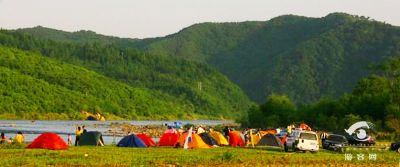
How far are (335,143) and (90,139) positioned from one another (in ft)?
56.9

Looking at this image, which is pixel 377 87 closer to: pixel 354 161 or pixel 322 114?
pixel 322 114

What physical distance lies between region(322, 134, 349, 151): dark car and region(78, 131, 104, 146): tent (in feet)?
53.0

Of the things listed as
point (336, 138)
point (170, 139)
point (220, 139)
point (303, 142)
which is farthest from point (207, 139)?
point (336, 138)

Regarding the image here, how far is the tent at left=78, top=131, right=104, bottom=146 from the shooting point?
1900 inches

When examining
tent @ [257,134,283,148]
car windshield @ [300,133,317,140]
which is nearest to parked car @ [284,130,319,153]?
car windshield @ [300,133,317,140]

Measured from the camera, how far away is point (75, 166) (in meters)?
29.8

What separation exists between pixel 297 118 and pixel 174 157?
295ft

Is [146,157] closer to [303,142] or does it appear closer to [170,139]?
[303,142]

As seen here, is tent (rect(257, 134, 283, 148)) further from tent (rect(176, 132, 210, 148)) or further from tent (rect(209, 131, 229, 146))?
tent (rect(176, 132, 210, 148))

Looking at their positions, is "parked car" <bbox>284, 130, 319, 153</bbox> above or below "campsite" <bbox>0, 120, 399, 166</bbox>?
above

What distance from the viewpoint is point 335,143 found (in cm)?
4900

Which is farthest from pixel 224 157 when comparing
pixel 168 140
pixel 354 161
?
pixel 168 140

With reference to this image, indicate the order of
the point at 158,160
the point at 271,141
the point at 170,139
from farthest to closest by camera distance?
the point at 271,141 < the point at 170,139 < the point at 158,160

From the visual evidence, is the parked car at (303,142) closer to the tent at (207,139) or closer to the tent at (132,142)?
the tent at (207,139)
